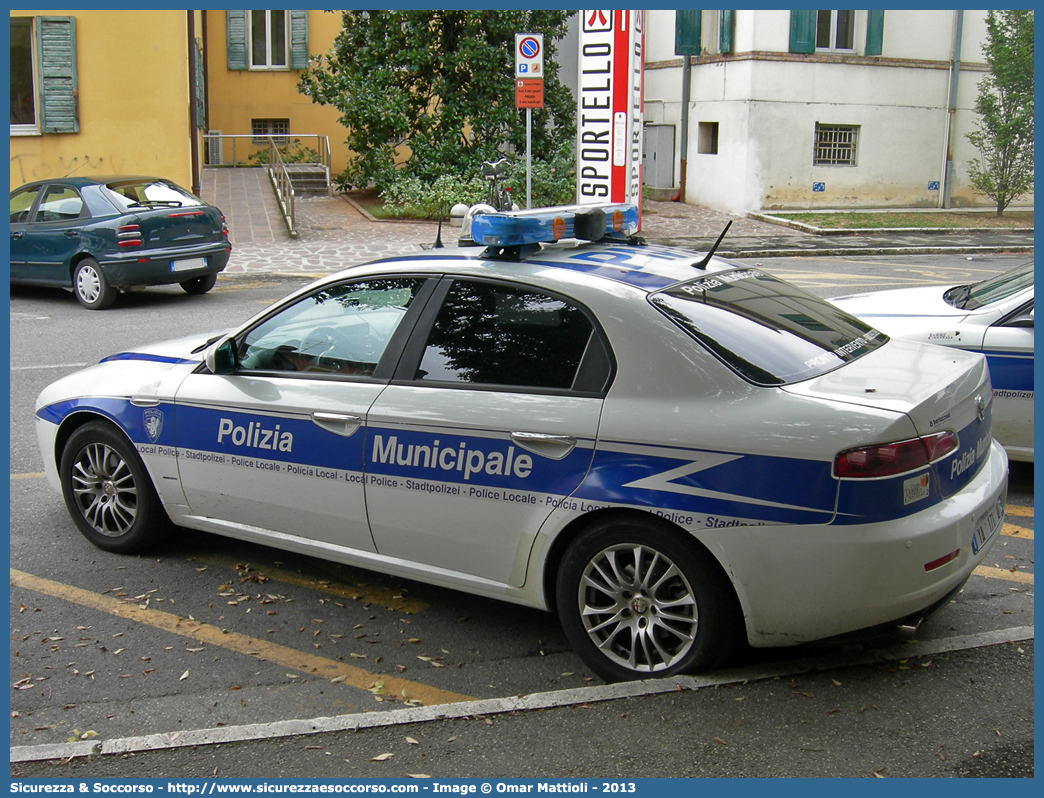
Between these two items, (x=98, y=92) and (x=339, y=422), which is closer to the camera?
(x=339, y=422)

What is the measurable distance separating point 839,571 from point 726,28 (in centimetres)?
2267

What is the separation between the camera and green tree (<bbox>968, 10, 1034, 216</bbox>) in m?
23.2

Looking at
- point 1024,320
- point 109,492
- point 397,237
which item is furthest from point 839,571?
point 397,237

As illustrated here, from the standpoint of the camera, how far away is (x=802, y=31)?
23578 millimetres

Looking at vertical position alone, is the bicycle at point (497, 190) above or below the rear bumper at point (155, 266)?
above

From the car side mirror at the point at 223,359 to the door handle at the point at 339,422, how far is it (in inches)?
24.7

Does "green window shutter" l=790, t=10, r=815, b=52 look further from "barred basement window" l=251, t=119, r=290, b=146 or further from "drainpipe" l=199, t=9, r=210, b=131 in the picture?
"drainpipe" l=199, t=9, r=210, b=131

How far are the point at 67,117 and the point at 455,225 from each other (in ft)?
Answer: 26.8

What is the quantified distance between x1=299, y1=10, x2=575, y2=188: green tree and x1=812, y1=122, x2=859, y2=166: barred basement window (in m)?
6.62

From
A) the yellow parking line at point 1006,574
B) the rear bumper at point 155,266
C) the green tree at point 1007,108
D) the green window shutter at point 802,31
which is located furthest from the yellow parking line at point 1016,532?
the green tree at point 1007,108

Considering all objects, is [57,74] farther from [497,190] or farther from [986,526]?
[986,526]

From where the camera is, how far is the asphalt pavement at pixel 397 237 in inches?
680

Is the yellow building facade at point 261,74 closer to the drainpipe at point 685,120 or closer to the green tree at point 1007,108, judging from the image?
the drainpipe at point 685,120

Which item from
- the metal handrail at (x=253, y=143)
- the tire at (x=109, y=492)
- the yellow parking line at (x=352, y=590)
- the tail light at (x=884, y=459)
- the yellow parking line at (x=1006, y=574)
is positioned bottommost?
the yellow parking line at (x=352, y=590)
